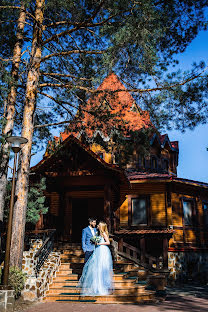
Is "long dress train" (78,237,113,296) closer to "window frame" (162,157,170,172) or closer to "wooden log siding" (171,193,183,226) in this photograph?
"wooden log siding" (171,193,183,226)

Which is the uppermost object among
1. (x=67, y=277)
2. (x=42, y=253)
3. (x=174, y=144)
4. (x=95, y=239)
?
(x=174, y=144)

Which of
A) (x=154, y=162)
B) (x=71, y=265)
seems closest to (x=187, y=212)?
(x=154, y=162)

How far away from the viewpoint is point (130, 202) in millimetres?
18328

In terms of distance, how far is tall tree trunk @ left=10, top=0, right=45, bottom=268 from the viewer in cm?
866

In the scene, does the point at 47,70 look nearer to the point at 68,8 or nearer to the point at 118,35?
the point at 68,8

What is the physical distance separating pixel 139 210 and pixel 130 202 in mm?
750

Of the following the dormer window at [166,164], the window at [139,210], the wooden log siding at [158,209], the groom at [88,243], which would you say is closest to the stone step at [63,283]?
the groom at [88,243]

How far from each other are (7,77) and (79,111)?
318cm

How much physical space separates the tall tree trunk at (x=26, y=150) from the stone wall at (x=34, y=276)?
0.67 metres

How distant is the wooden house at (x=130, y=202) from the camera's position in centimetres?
1352

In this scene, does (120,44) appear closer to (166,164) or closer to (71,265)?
(71,265)

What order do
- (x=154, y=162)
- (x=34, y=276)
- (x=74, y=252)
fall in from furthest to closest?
1. (x=154, y=162)
2. (x=74, y=252)
3. (x=34, y=276)

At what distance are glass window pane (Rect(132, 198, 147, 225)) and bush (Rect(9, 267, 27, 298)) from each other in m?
10.8

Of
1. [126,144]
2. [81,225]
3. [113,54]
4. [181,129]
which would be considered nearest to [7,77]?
[113,54]
